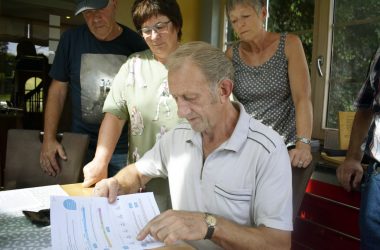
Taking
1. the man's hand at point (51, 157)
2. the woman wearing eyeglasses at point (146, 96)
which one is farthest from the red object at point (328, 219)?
the man's hand at point (51, 157)

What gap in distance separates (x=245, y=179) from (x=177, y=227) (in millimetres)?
282

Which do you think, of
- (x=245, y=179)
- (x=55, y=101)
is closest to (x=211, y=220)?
(x=245, y=179)

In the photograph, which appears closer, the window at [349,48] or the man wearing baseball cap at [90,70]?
the man wearing baseball cap at [90,70]

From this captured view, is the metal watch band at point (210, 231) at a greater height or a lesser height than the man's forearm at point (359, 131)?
lesser

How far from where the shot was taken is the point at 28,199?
1.42 m

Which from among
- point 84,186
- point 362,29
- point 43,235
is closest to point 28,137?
point 84,186

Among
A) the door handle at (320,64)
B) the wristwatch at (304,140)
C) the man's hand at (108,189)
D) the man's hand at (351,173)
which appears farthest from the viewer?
the door handle at (320,64)

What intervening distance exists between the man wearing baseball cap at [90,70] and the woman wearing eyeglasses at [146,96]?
27 centimetres

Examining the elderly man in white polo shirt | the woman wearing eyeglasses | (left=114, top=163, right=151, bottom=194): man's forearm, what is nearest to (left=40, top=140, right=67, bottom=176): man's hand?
the woman wearing eyeglasses

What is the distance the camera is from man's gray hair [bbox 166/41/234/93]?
1.08 m

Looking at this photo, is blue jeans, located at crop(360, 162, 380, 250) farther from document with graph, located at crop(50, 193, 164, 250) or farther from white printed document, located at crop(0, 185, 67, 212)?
white printed document, located at crop(0, 185, 67, 212)

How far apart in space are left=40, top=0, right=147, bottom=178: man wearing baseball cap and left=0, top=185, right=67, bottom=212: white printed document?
33 cm

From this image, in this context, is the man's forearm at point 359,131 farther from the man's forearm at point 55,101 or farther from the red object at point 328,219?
the man's forearm at point 55,101

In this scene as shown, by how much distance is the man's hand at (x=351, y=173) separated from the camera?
1.64 m
